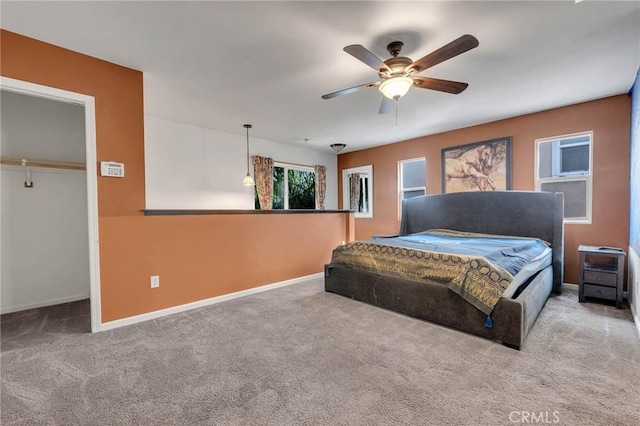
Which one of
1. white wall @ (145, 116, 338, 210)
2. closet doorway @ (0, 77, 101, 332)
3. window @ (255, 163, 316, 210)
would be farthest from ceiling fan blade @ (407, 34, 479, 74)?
window @ (255, 163, 316, 210)

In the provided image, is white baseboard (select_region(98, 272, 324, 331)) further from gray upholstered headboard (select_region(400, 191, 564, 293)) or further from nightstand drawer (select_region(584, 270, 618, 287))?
nightstand drawer (select_region(584, 270, 618, 287))

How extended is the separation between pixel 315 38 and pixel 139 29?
1.42 meters

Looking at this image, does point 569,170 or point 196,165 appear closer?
point 569,170

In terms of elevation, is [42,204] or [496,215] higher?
[42,204]

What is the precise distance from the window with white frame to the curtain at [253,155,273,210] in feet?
8.92

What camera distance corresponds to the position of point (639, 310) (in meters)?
2.54

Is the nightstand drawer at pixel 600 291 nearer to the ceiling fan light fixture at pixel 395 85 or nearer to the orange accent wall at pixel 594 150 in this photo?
the orange accent wall at pixel 594 150

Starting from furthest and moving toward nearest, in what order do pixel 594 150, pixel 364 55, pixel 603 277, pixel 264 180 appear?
pixel 264 180 → pixel 594 150 → pixel 603 277 → pixel 364 55

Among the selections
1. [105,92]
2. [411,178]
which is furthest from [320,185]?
[105,92]

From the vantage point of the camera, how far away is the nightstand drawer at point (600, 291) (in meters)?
3.14

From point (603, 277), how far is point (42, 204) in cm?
660

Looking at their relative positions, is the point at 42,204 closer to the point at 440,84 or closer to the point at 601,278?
the point at 440,84

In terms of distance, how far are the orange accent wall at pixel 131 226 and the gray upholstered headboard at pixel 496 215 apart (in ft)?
10.6

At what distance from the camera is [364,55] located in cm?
205
